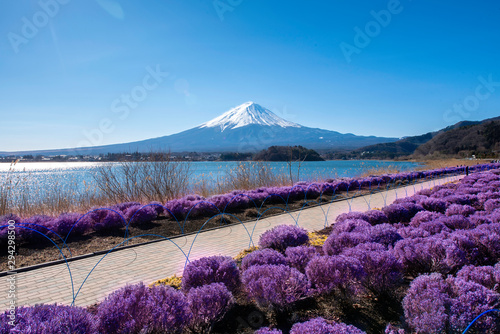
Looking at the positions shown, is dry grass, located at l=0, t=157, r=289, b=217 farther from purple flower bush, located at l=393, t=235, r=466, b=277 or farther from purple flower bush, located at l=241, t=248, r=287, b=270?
purple flower bush, located at l=393, t=235, r=466, b=277

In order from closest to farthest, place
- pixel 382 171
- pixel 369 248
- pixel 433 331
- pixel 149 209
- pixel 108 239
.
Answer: pixel 433 331 → pixel 369 248 → pixel 108 239 → pixel 149 209 → pixel 382 171

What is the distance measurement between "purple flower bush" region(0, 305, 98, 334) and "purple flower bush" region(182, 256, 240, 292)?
1.13 m

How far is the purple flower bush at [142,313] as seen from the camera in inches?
91.4

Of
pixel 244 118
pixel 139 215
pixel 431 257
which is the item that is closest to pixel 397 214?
pixel 431 257

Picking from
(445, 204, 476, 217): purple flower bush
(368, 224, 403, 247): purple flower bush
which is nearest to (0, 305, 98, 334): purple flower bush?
(368, 224, 403, 247): purple flower bush

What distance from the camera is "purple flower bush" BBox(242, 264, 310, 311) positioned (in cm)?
292

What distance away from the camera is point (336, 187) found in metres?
14.0

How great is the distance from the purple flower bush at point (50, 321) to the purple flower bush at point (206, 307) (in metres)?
0.83

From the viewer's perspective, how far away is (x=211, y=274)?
333cm

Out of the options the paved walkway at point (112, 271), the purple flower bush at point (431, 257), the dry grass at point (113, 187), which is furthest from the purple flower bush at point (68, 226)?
the purple flower bush at point (431, 257)

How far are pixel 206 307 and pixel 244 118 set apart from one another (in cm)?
13843

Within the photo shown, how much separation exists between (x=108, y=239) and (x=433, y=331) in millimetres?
6044

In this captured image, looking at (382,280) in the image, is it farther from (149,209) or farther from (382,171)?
(382,171)

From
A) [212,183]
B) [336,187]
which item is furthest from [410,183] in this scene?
[212,183]
